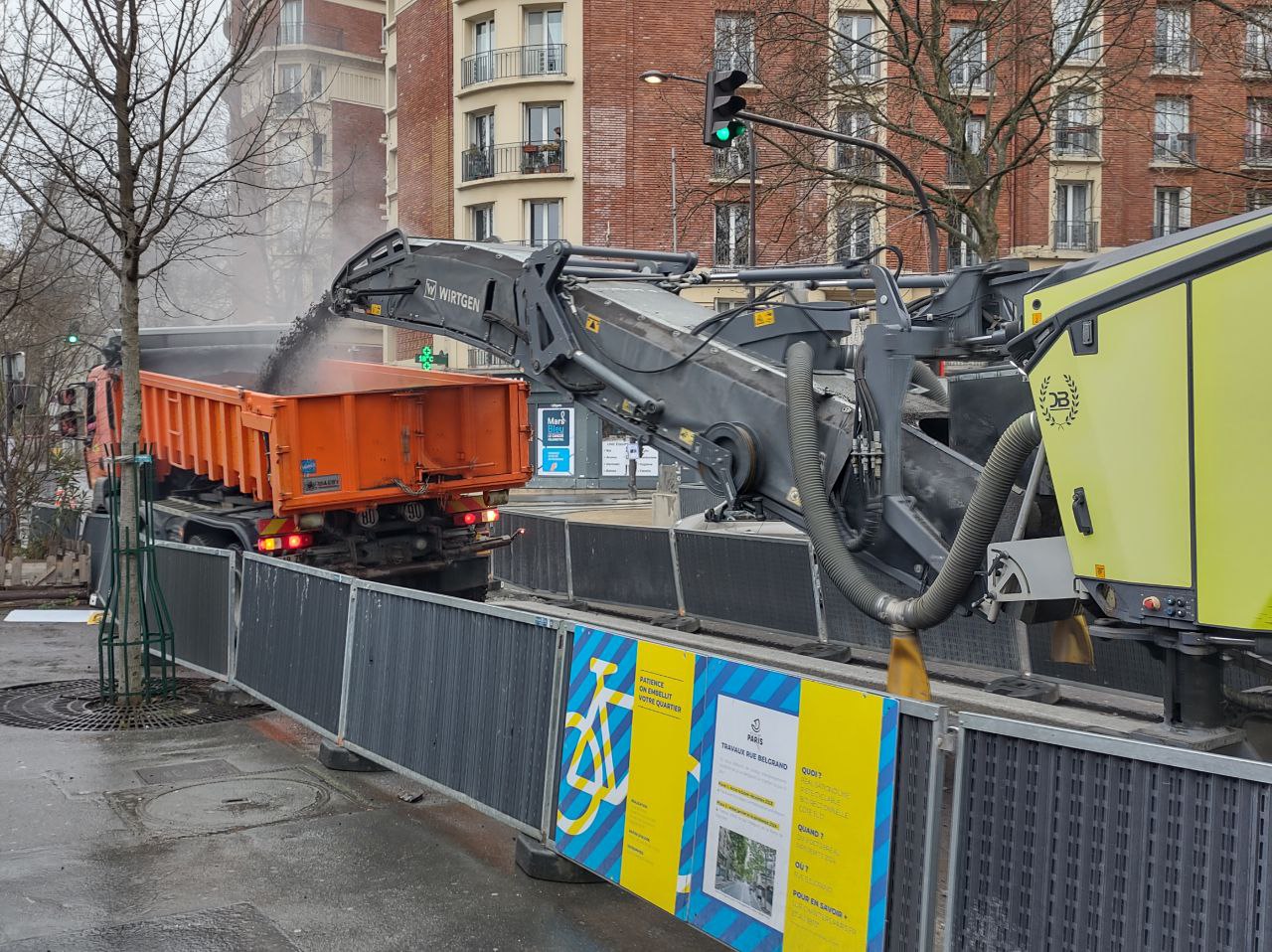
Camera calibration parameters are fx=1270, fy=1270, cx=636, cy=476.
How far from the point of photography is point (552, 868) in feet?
20.8

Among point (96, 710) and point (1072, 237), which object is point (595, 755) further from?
point (1072, 237)

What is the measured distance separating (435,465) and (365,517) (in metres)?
0.85

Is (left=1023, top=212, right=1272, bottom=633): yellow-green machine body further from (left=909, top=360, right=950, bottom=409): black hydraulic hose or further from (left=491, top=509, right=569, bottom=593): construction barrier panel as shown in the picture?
(left=491, top=509, right=569, bottom=593): construction barrier panel

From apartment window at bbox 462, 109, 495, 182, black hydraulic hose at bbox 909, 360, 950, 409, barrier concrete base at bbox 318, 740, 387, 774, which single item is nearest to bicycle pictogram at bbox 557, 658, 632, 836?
barrier concrete base at bbox 318, 740, 387, 774

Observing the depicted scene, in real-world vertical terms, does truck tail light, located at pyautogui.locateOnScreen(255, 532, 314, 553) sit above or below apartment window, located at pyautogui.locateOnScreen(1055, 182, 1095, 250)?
below

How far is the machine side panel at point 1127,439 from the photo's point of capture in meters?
4.71

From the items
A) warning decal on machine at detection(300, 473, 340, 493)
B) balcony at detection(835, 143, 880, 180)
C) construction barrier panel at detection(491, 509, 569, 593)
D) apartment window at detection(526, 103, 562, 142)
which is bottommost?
construction barrier panel at detection(491, 509, 569, 593)

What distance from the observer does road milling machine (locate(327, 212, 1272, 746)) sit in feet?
15.1

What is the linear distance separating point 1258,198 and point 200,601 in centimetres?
1513

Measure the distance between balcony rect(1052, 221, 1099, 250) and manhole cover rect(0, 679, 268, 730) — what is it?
3600cm

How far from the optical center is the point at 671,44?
40906mm

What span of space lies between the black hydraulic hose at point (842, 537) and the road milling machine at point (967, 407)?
13mm

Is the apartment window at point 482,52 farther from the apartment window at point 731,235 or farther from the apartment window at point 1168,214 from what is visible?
the apartment window at point 1168,214

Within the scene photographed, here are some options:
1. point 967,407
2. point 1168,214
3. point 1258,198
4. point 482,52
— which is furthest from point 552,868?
point 482,52
